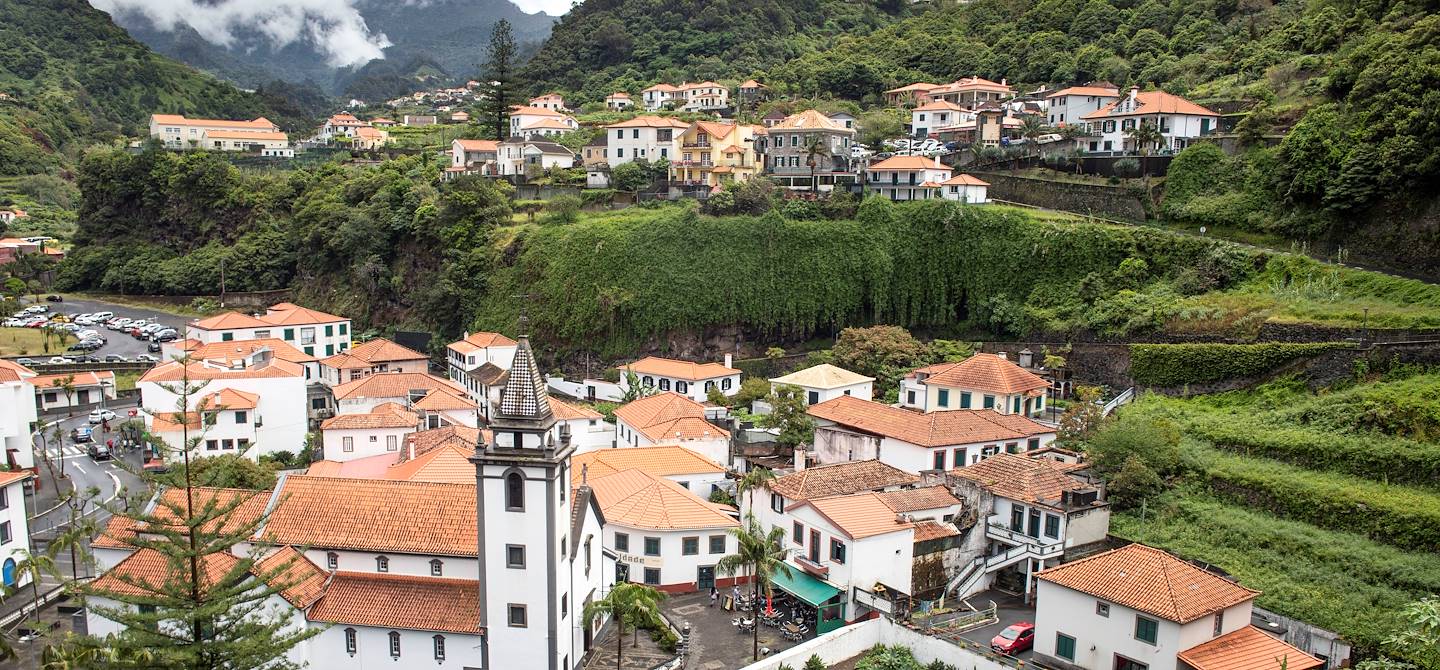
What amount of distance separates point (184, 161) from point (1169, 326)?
73010 mm

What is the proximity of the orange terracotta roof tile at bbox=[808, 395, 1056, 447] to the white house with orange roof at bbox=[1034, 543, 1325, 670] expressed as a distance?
8.78 metres

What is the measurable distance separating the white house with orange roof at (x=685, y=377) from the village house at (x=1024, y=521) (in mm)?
17402

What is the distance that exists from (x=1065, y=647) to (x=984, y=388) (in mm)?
14004

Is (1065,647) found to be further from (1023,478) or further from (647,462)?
(647,462)

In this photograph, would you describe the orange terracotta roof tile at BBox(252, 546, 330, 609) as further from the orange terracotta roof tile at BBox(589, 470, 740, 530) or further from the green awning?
the green awning

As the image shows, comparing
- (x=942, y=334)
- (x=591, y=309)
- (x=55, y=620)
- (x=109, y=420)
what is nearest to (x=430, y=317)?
(x=591, y=309)

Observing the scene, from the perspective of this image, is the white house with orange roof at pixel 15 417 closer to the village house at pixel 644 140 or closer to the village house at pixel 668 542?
the village house at pixel 668 542

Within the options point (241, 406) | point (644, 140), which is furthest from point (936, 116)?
point (241, 406)

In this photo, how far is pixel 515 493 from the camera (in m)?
21.2

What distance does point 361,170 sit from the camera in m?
76.4

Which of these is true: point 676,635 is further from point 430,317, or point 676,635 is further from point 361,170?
point 361,170

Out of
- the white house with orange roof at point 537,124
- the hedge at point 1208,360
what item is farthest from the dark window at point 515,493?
the white house with orange roof at point 537,124

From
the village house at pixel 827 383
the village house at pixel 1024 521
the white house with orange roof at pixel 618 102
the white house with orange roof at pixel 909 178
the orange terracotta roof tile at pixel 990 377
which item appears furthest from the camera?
the white house with orange roof at pixel 618 102

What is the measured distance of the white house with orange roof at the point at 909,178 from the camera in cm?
5422
